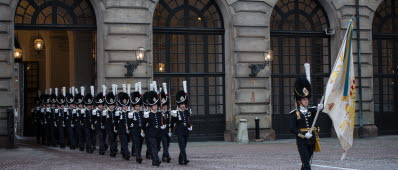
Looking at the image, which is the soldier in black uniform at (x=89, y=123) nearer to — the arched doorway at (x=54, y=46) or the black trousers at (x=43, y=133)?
the arched doorway at (x=54, y=46)

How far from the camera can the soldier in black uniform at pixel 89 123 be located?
73.3 feet

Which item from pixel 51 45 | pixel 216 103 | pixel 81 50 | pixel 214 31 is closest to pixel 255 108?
pixel 216 103

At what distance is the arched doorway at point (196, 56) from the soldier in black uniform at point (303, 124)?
42.1 feet

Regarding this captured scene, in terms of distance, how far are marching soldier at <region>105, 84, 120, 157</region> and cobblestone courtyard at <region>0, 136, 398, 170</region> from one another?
1.43 ft

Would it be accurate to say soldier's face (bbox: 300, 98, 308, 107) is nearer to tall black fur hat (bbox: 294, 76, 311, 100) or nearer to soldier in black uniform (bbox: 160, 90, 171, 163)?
tall black fur hat (bbox: 294, 76, 311, 100)

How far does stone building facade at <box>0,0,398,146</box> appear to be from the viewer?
24531 millimetres

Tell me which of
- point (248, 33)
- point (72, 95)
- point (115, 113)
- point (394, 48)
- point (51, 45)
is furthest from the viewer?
point (51, 45)

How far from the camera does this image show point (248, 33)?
86.0 feet

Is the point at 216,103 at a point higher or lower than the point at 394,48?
lower

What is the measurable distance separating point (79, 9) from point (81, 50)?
5.50 meters

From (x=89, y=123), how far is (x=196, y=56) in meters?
5.73

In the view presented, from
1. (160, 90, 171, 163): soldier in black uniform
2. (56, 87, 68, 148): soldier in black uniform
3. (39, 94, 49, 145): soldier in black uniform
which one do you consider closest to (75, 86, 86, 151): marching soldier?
(56, 87, 68, 148): soldier in black uniform

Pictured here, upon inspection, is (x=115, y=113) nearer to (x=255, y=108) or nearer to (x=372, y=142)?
(x=255, y=108)

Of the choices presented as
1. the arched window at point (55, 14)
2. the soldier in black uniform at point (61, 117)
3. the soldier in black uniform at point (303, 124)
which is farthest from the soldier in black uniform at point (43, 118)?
the soldier in black uniform at point (303, 124)
